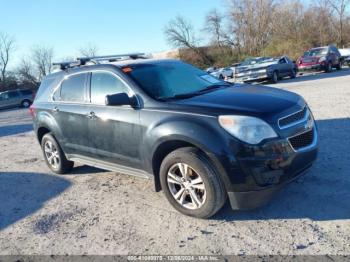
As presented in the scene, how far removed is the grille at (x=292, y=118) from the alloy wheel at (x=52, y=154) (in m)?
4.05

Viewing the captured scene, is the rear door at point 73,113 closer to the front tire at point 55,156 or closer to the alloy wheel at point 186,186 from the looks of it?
the front tire at point 55,156

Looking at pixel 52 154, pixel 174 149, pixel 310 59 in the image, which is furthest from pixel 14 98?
pixel 174 149

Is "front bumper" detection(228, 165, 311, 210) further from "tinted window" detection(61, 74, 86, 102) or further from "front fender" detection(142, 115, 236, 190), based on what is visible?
"tinted window" detection(61, 74, 86, 102)

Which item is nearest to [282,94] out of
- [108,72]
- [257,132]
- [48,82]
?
[257,132]

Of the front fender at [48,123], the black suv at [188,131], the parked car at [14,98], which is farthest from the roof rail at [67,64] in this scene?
the parked car at [14,98]

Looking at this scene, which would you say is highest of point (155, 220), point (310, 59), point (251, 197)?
point (310, 59)

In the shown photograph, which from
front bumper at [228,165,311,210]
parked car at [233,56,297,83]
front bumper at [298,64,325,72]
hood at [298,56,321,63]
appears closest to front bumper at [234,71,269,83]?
parked car at [233,56,297,83]

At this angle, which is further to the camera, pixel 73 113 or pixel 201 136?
pixel 73 113

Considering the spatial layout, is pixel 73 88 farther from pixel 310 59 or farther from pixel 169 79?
pixel 310 59

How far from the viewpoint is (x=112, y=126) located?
4879mm

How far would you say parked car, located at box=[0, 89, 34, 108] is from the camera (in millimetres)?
32062

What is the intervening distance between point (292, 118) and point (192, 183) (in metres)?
1.32

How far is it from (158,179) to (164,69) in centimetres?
165

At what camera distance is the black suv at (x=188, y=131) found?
3744 millimetres
